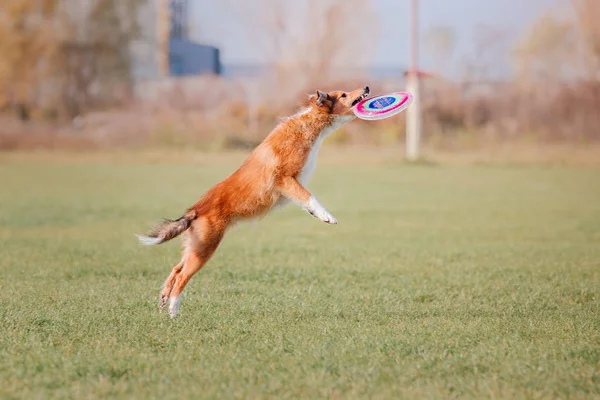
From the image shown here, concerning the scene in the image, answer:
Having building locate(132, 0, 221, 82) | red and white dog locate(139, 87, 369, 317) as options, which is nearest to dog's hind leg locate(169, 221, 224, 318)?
red and white dog locate(139, 87, 369, 317)

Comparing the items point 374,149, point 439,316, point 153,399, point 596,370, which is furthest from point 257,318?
point 374,149

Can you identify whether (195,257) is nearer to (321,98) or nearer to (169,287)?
(169,287)

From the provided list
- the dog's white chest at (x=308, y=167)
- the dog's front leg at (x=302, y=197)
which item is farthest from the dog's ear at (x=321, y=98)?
the dog's front leg at (x=302, y=197)

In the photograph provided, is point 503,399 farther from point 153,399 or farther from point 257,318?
point 257,318

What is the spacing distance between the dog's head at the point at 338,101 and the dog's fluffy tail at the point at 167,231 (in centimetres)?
154

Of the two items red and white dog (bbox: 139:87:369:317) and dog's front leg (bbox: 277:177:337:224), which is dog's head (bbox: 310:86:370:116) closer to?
red and white dog (bbox: 139:87:369:317)

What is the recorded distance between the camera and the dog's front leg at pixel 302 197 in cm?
673

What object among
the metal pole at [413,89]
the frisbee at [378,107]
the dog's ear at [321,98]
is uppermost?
the dog's ear at [321,98]

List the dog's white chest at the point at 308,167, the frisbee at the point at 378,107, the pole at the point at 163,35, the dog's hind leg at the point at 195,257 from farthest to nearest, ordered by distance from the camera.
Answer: the pole at the point at 163,35 → the frisbee at the point at 378,107 → the dog's white chest at the point at 308,167 → the dog's hind leg at the point at 195,257

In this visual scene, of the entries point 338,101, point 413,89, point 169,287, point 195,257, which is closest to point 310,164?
point 338,101

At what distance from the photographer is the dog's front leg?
6.73 metres

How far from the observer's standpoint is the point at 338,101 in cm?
741

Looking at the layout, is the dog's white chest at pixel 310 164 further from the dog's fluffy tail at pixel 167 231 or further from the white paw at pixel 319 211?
the dog's fluffy tail at pixel 167 231

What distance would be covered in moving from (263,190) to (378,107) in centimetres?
128
